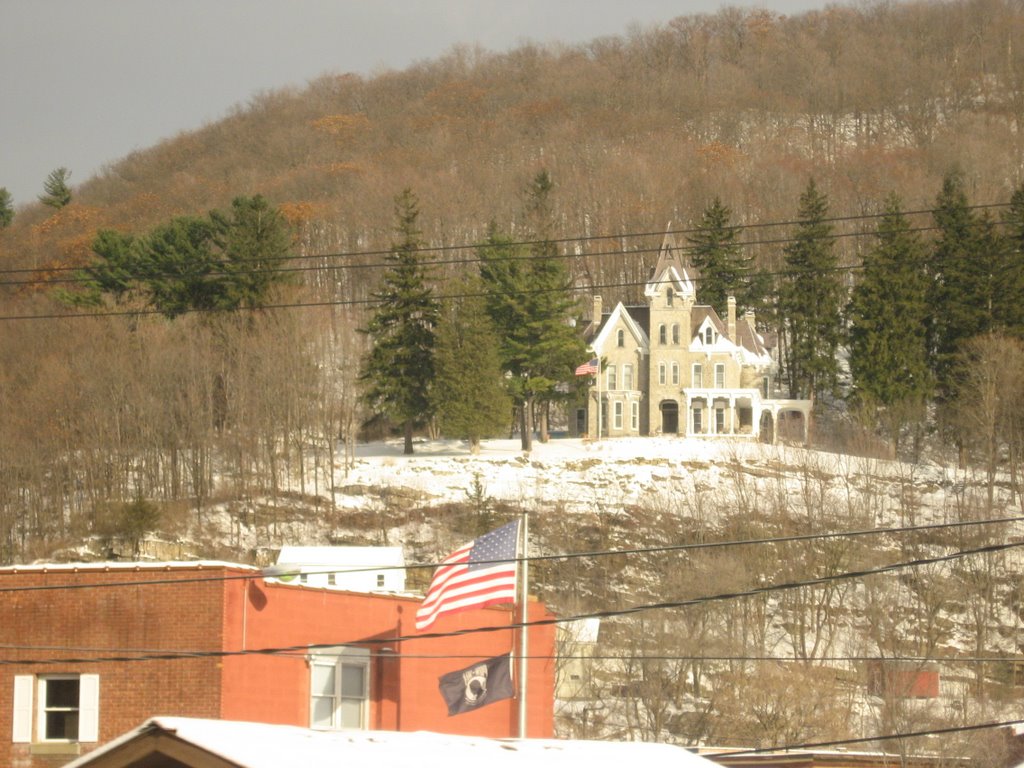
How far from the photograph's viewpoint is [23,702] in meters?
20.2

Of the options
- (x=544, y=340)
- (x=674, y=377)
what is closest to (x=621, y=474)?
(x=544, y=340)

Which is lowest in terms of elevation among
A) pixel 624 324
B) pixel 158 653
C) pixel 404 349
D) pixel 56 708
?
pixel 56 708

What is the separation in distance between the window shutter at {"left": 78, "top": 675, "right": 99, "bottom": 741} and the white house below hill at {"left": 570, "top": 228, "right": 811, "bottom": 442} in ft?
186

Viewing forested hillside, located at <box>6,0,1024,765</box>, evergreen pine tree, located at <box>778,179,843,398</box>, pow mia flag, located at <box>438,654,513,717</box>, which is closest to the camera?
pow mia flag, located at <box>438,654,513,717</box>

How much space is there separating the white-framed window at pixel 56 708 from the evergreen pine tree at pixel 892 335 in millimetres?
55327

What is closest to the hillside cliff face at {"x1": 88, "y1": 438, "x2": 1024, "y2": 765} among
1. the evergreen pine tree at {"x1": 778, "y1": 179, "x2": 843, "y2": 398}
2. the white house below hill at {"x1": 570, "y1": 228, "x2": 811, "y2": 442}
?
the white house below hill at {"x1": 570, "y1": 228, "x2": 811, "y2": 442}

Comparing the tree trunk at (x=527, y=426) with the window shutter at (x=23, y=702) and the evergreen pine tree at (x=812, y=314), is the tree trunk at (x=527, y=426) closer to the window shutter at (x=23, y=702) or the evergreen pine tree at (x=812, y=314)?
the evergreen pine tree at (x=812, y=314)

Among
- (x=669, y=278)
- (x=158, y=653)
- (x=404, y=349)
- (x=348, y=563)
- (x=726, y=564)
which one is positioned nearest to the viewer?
(x=158, y=653)

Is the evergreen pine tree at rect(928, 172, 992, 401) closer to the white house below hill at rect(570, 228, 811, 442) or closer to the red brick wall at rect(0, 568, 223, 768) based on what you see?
the white house below hill at rect(570, 228, 811, 442)

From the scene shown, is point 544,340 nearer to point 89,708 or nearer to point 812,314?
point 812,314

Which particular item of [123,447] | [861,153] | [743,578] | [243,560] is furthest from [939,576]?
[861,153]

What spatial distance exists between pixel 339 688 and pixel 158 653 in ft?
9.74

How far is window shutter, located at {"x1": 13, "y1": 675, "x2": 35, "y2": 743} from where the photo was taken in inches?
794

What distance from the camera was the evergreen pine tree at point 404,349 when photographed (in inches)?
2805
